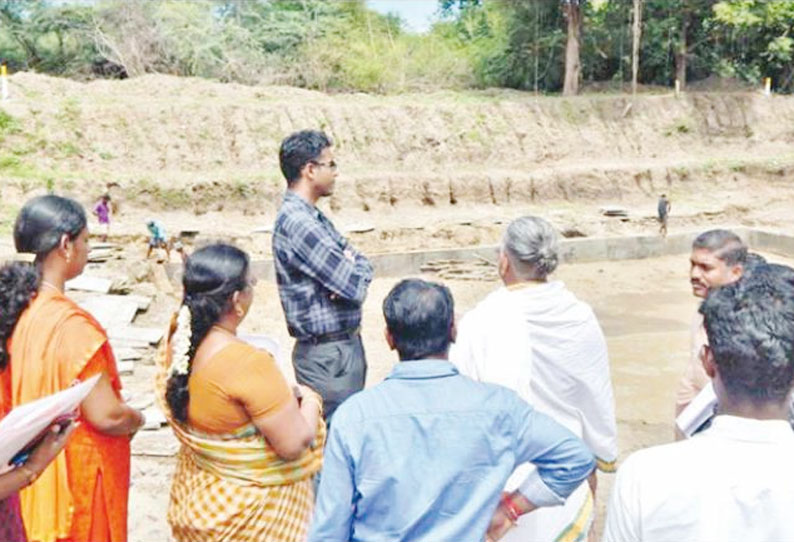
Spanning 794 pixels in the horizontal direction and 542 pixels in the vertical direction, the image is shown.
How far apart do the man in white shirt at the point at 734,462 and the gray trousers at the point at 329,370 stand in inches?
68.2

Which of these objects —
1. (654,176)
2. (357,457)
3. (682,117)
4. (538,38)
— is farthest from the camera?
(538,38)

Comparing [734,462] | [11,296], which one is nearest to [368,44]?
[11,296]

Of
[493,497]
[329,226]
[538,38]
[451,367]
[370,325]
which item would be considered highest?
[538,38]

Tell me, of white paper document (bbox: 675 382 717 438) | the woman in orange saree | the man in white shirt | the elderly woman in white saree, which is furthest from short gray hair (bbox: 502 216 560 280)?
the woman in orange saree

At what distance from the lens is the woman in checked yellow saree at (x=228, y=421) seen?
84.0 inches

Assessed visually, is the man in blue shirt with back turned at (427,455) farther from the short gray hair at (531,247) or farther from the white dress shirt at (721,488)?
the short gray hair at (531,247)

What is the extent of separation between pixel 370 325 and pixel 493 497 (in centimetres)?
810

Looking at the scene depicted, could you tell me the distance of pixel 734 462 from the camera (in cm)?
149

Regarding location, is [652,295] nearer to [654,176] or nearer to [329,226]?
[654,176]

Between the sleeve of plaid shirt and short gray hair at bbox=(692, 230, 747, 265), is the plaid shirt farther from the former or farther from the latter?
short gray hair at bbox=(692, 230, 747, 265)

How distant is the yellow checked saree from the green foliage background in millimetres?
21562

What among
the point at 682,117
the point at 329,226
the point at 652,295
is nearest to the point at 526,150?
the point at 682,117

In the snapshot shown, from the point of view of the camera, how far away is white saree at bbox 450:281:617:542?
2.50m

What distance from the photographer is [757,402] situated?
155 cm
